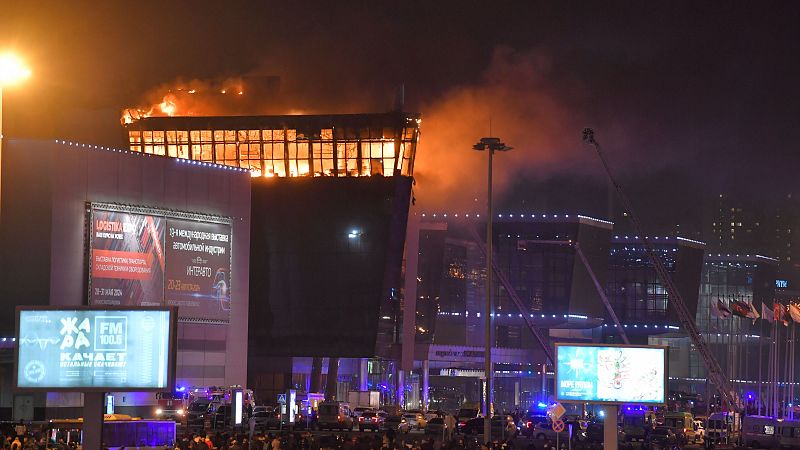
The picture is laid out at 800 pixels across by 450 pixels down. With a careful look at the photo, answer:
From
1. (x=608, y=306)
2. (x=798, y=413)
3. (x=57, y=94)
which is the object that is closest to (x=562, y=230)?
(x=608, y=306)

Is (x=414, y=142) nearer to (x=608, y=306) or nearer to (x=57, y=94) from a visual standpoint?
(x=57, y=94)

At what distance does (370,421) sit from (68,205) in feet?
77.8

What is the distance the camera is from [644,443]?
65812 millimetres

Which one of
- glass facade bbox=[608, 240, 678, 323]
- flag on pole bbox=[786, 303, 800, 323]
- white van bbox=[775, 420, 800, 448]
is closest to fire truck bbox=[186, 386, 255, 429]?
white van bbox=[775, 420, 800, 448]

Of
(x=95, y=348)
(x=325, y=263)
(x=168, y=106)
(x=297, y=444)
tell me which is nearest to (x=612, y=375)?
(x=297, y=444)

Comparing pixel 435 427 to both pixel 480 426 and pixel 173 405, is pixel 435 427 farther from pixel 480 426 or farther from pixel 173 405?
pixel 173 405

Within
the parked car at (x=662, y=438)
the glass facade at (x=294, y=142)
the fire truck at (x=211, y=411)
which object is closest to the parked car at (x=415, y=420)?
the fire truck at (x=211, y=411)

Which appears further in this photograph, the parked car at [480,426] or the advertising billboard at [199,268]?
the advertising billboard at [199,268]

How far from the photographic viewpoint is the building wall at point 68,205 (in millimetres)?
79125

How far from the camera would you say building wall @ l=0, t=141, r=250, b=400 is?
79.1 m

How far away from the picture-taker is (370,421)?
78812 mm

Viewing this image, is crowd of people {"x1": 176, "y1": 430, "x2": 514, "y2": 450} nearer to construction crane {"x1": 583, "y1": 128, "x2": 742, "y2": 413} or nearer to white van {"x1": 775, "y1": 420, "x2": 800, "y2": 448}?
white van {"x1": 775, "y1": 420, "x2": 800, "y2": 448}

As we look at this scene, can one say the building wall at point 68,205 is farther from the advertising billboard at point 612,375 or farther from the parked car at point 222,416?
the advertising billboard at point 612,375

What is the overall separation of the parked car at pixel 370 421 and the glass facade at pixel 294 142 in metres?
24.7
